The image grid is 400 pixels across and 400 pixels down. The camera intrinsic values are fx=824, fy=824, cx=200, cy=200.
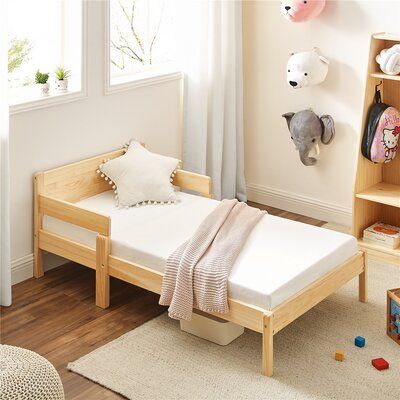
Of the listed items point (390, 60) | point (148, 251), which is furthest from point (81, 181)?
point (390, 60)

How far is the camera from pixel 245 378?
10.3 ft

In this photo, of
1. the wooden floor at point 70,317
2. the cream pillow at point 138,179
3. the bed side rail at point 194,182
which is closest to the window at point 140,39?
the cream pillow at point 138,179

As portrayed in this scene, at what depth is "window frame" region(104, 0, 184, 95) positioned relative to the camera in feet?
13.3

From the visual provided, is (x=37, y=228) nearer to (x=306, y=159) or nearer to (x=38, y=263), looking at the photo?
(x=38, y=263)

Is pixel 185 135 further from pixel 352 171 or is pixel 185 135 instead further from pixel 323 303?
pixel 323 303

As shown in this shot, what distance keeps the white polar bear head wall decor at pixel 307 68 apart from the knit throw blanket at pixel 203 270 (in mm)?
1170

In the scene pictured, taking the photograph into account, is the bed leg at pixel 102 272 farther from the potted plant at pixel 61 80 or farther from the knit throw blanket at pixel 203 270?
the potted plant at pixel 61 80

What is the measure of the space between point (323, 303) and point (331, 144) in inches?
46.5

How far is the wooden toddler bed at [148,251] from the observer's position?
3.19 m

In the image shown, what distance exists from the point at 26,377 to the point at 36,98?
5.29 feet

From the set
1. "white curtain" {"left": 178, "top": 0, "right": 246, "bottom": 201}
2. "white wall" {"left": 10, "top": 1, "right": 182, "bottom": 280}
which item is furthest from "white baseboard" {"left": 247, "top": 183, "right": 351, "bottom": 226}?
"white wall" {"left": 10, "top": 1, "right": 182, "bottom": 280}

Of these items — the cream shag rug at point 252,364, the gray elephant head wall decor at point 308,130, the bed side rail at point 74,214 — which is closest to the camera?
the cream shag rug at point 252,364

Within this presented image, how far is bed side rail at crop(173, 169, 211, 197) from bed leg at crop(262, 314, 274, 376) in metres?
1.23

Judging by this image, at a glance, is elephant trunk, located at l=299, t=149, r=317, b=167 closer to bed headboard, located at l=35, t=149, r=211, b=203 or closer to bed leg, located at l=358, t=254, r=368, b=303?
bed headboard, located at l=35, t=149, r=211, b=203
